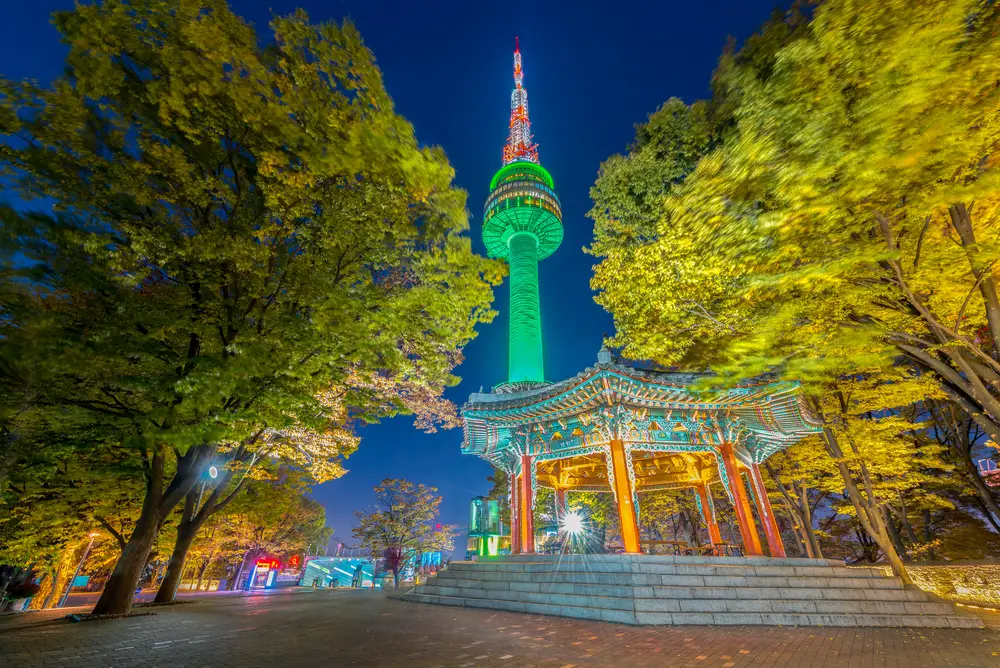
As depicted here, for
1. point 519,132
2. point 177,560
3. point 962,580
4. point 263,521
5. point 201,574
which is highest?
point 519,132

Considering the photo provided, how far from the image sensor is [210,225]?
8297 mm

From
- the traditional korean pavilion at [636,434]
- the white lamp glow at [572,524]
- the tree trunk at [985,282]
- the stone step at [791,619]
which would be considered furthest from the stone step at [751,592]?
the white lamp glow at [572,524]

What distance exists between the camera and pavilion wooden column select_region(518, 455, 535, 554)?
48.0ft

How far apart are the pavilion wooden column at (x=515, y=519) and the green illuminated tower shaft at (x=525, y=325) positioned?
7.98m

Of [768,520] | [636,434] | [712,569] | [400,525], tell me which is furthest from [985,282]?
[400,525]

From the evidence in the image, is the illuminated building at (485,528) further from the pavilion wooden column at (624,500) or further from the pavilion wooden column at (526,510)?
the pavilion wooden column at (624,500)

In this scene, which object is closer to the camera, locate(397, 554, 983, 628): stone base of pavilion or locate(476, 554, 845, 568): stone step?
locate(397, 554, 983, 628): stone base of pavilion

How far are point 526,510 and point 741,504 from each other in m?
7.62

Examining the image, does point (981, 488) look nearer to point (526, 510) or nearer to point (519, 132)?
point (526, 510)

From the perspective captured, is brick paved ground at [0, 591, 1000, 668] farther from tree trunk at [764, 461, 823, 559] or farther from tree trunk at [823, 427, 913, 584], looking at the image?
tree trunk at [764, 461, 823, 559]

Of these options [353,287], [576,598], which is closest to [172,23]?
[353,287]

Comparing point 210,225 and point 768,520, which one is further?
point 768,520

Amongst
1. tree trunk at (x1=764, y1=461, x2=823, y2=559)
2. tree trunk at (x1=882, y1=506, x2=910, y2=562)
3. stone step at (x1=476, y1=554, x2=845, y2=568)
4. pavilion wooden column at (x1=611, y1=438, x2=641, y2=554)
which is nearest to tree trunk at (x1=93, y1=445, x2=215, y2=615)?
stone step at (x1=476, y1=554, x2=845, y2=568)

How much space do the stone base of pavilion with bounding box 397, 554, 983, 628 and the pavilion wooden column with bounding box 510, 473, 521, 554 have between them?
2354 millimetres
